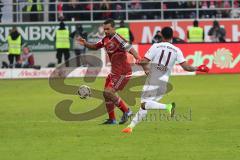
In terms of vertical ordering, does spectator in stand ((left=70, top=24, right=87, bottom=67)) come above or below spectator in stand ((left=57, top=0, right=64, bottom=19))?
below

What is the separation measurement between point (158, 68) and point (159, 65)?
0.11 meters

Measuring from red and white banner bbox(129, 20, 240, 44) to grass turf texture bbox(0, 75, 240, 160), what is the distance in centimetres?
1368

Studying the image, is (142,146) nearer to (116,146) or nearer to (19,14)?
(116,146)

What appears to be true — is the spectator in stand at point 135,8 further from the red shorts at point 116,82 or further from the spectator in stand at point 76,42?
the red shorts at point 116,82

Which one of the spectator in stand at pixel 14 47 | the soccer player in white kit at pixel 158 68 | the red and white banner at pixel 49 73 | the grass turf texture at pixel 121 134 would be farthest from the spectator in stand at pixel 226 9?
the soccer player in white kit at pixel 158 68

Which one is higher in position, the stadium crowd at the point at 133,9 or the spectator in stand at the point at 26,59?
the stadium crowd at the point at 133,9

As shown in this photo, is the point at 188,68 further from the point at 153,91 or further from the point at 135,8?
the point at 135,8

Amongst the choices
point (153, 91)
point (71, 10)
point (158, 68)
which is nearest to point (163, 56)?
point (158, 68)


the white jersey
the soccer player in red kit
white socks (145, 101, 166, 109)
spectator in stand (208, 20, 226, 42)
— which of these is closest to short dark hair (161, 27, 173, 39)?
the white jersey

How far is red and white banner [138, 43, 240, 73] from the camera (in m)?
32.2

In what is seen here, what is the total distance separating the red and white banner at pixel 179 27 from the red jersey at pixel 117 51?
21.1 metres

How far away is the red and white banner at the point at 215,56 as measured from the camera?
32250 millimetres

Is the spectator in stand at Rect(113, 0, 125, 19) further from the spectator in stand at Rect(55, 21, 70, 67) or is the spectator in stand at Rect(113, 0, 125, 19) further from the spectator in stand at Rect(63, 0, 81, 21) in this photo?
the spectator in stand at Rect(55, 21, 70, 67)

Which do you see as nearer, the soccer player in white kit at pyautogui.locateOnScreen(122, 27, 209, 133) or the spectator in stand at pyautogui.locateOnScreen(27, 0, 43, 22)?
the soccer player in white kit at pyautogui.locateOnScreen(122, 27, 209, 133)
